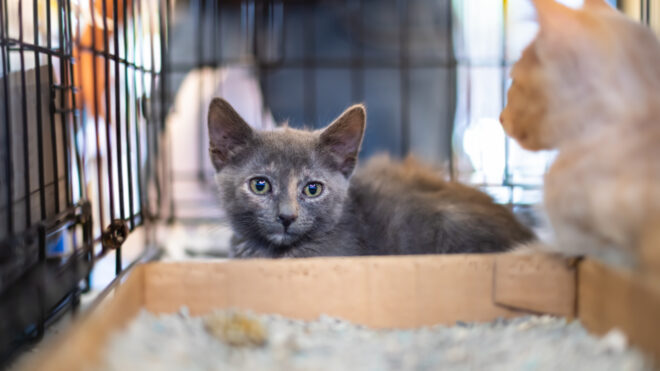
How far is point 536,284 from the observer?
1066 mm

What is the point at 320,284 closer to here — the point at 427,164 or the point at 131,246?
the point at 427,164

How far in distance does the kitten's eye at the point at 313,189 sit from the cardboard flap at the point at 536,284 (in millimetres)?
588

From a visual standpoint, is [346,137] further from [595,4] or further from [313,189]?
[595,4]

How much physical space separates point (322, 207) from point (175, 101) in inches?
71.9

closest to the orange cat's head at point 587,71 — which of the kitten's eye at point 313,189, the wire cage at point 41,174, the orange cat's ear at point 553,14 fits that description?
the orange cat's ear at point 553,14

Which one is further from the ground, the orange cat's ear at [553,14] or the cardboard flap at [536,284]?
the orange cat's ear at [553,14]

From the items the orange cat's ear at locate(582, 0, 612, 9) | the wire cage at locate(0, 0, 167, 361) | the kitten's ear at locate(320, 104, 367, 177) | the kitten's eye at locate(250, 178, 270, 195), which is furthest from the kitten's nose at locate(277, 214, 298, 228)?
the orange cat's ear at locate(582, 0, 612, 9)

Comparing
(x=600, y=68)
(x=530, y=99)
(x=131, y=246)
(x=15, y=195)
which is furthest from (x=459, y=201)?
(x=131, y=246)

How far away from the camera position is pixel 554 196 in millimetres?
1065

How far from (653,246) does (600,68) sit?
0.36 meters

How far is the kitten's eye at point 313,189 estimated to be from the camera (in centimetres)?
149

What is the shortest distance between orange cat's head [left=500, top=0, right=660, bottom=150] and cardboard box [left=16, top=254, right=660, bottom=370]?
297 millimetres

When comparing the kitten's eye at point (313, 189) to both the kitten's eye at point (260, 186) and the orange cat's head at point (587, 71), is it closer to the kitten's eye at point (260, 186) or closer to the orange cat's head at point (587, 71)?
the kitten's eye at point (260, 186)

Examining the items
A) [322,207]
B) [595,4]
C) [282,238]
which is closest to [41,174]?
[282,238]
